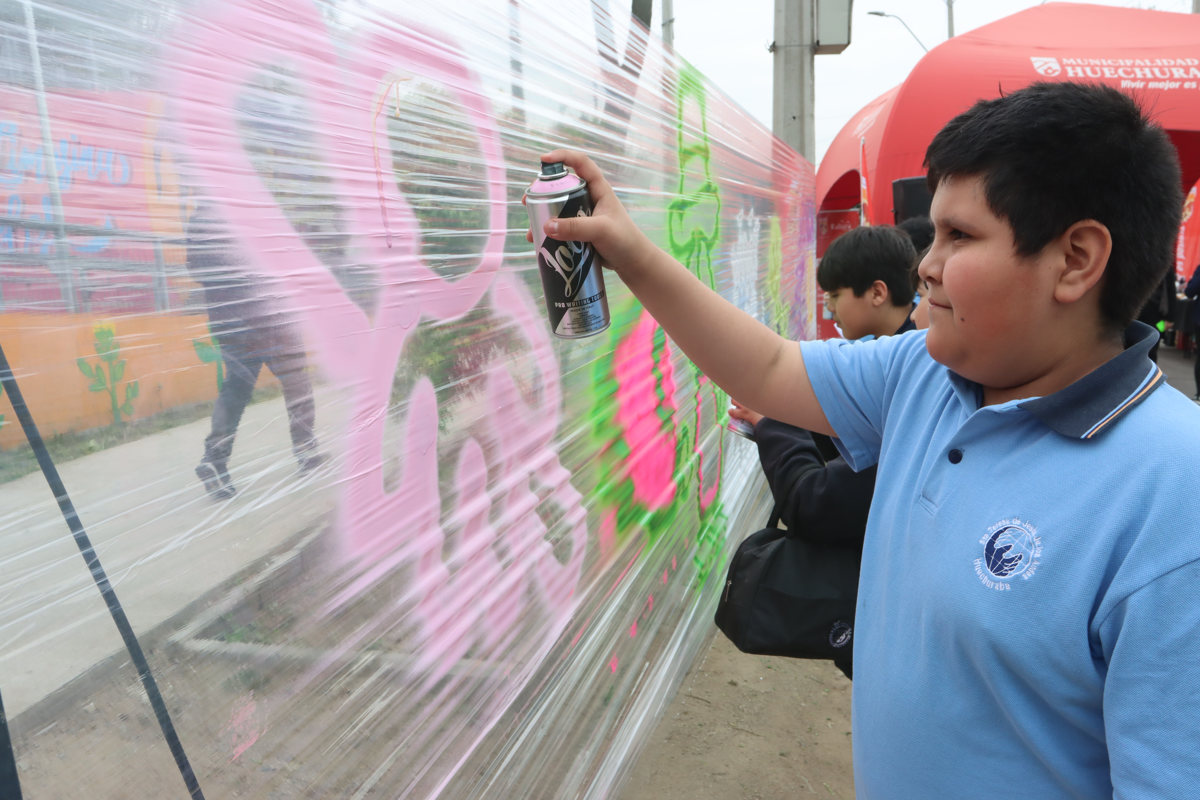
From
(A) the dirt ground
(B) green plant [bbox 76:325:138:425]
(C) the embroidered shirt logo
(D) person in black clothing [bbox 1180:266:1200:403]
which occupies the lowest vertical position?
(A) the dirt ground

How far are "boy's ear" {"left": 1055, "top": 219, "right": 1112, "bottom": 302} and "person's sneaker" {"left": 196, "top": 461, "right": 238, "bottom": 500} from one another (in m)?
0.99

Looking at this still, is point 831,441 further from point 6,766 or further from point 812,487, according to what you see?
point 6,766

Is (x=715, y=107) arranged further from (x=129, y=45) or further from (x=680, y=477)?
(x=129, y=45)

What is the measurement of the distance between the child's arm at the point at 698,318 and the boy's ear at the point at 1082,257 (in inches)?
18.1

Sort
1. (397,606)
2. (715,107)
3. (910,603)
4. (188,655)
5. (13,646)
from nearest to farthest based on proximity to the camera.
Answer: (13,646) → (188,655) → (910,603) → (397,606) → (715,107)

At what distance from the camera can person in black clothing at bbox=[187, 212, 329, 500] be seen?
89 centimetres

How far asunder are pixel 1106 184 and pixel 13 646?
1205mm

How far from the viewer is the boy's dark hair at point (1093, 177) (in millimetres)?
893

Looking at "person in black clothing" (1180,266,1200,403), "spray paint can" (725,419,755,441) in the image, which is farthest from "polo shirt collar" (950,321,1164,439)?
"person in black clothing" (1180,266,1200,403)

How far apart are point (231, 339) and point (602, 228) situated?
513 mm

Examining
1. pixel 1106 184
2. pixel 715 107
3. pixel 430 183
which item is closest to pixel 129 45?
pixel 430 183

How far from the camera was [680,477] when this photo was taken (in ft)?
8.48

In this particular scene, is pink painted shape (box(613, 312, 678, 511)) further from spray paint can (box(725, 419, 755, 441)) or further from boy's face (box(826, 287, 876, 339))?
boy's face (box(826, 287, 876, 339))

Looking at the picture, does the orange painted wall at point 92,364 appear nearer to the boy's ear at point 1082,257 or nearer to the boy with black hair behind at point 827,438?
the boy's ear at point 1082,257
